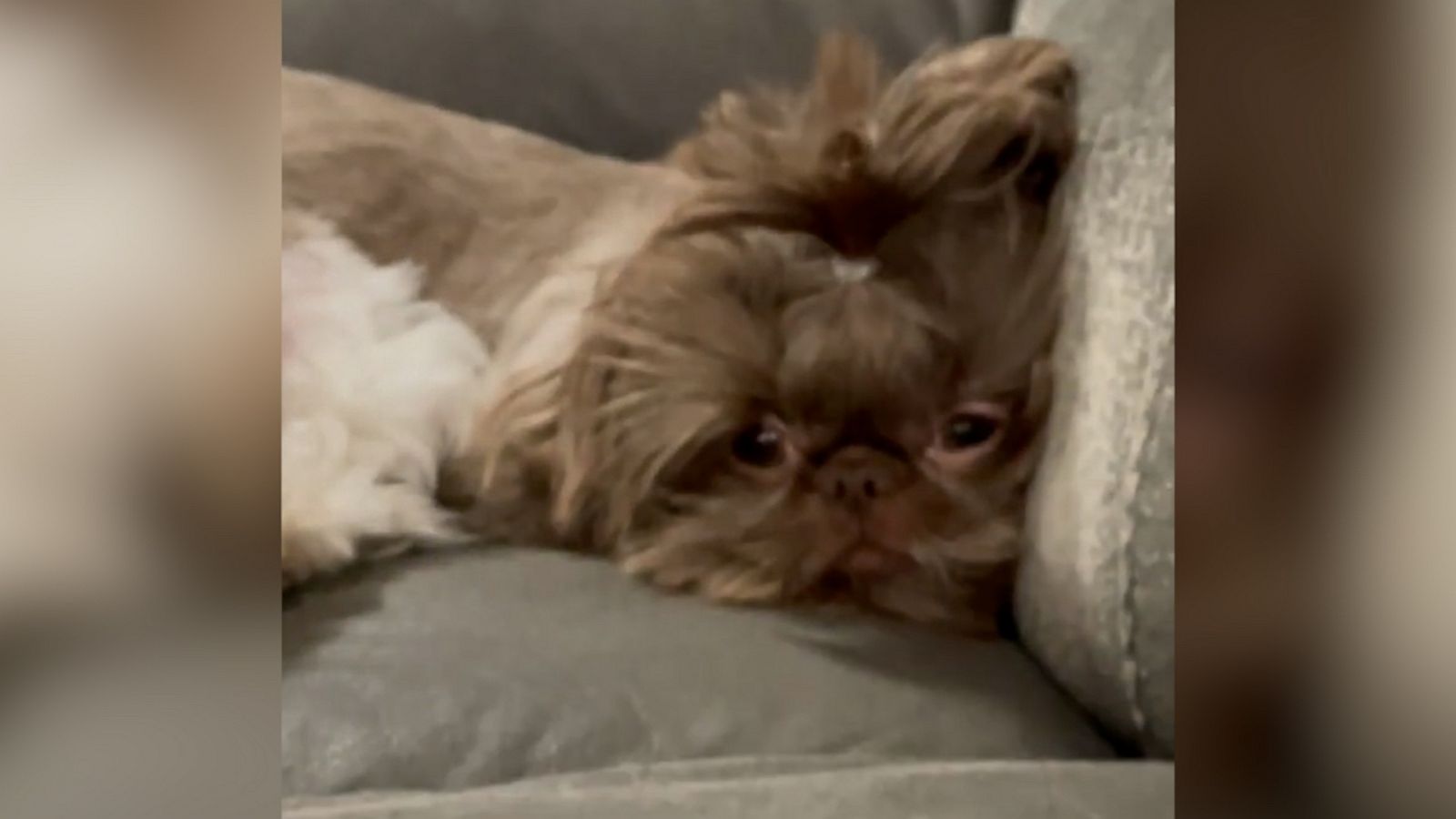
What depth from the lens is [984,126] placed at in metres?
0.98

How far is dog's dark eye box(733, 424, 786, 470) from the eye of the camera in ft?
3.38

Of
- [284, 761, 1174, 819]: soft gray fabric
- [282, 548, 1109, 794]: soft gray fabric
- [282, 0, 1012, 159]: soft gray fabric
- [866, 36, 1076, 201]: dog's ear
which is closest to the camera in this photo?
[284, 761, 1174, 819]: soft gray fabric

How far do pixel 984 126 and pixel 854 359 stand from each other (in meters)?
0.18

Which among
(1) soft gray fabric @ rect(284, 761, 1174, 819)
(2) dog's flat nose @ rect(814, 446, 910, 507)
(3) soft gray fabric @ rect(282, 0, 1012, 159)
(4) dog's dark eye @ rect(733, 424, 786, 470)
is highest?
(3) soft gray fabric @ rect(282, 0, 1012, 159)

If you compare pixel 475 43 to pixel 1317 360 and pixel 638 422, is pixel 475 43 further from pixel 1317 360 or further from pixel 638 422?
pixel 1317 360

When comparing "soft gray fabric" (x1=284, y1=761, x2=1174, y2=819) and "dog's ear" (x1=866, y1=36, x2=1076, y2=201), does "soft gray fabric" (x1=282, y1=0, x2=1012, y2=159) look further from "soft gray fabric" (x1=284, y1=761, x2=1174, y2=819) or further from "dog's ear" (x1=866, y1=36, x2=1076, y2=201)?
"soft gray fabric" (x1=284, y1=761, x2=1174, y2=819)

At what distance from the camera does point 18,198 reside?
12.5 inches

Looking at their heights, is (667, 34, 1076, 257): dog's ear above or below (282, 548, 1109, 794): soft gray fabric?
above

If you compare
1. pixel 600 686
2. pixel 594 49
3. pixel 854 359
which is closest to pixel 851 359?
pixel 854 359

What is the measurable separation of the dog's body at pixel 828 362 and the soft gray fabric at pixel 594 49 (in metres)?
0.32

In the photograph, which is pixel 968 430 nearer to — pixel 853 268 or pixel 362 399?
pixel 853 268

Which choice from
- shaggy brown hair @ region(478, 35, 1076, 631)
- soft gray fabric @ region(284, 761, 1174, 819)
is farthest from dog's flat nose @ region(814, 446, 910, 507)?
soft gray fabric @ region(284, 761, 1174, 819)

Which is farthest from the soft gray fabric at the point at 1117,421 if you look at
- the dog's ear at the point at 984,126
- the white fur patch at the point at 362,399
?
the white fur patch at the point at 362,399

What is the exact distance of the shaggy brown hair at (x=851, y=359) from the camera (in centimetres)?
98
